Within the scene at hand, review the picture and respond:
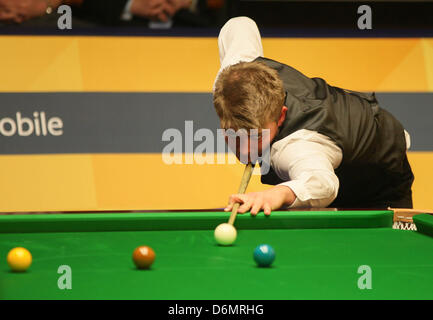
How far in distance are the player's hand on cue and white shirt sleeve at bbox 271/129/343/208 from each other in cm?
8

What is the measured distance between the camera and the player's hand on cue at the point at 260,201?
2.21 metres

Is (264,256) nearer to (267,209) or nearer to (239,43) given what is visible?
(267,209)

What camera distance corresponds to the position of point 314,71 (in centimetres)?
507

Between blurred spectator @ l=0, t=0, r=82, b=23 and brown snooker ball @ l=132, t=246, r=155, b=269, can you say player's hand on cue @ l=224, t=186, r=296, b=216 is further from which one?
blurred spectator @ l=0, t=0, r=82, b=23

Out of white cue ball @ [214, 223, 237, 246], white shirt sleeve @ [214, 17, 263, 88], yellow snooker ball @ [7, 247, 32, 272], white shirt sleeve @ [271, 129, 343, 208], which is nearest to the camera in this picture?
yellow snooker ball @ [7, 247, 32, 272]

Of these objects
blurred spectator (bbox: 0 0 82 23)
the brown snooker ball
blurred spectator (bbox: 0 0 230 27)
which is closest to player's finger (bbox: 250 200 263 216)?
the brown snooker ball

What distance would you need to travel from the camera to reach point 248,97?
8.89 feet

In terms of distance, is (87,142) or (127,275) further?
(87,142)

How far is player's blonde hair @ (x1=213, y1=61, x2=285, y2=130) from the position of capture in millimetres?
2693
